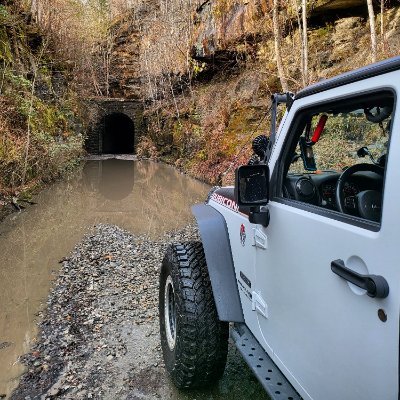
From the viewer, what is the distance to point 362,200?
66.9 inches

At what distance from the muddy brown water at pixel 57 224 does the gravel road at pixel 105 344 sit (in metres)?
0.23

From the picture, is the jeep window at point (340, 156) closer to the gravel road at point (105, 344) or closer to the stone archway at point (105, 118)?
the gravel road at point (105, 344)

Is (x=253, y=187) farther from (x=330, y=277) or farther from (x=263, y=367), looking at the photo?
(x=263, y=367)

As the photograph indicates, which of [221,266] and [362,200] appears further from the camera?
[221,266]

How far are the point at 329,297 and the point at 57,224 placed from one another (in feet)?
29.3

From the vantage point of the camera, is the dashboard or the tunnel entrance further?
the tunnel entrance

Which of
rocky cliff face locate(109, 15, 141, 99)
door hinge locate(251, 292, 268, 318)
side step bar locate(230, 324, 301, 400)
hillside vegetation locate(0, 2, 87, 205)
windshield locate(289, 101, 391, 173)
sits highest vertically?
rocky cliff face locate(109, 15, 141, 99)

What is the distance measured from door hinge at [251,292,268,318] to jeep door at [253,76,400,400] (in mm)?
26

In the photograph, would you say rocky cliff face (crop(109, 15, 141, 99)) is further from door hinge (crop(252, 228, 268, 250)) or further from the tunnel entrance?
door hinge (crop(252, 228, 268, 250))

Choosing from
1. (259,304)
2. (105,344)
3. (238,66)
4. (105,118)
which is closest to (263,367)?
(259,304)

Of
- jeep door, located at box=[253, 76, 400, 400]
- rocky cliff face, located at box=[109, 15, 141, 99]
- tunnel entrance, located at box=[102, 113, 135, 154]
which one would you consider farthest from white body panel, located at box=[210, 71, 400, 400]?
tunnel entrance, located at box=[102, 113, 135, 154]

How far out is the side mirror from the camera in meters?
2.00

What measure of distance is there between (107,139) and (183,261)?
35970 mm

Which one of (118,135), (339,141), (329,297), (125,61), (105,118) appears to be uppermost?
(125,61)
